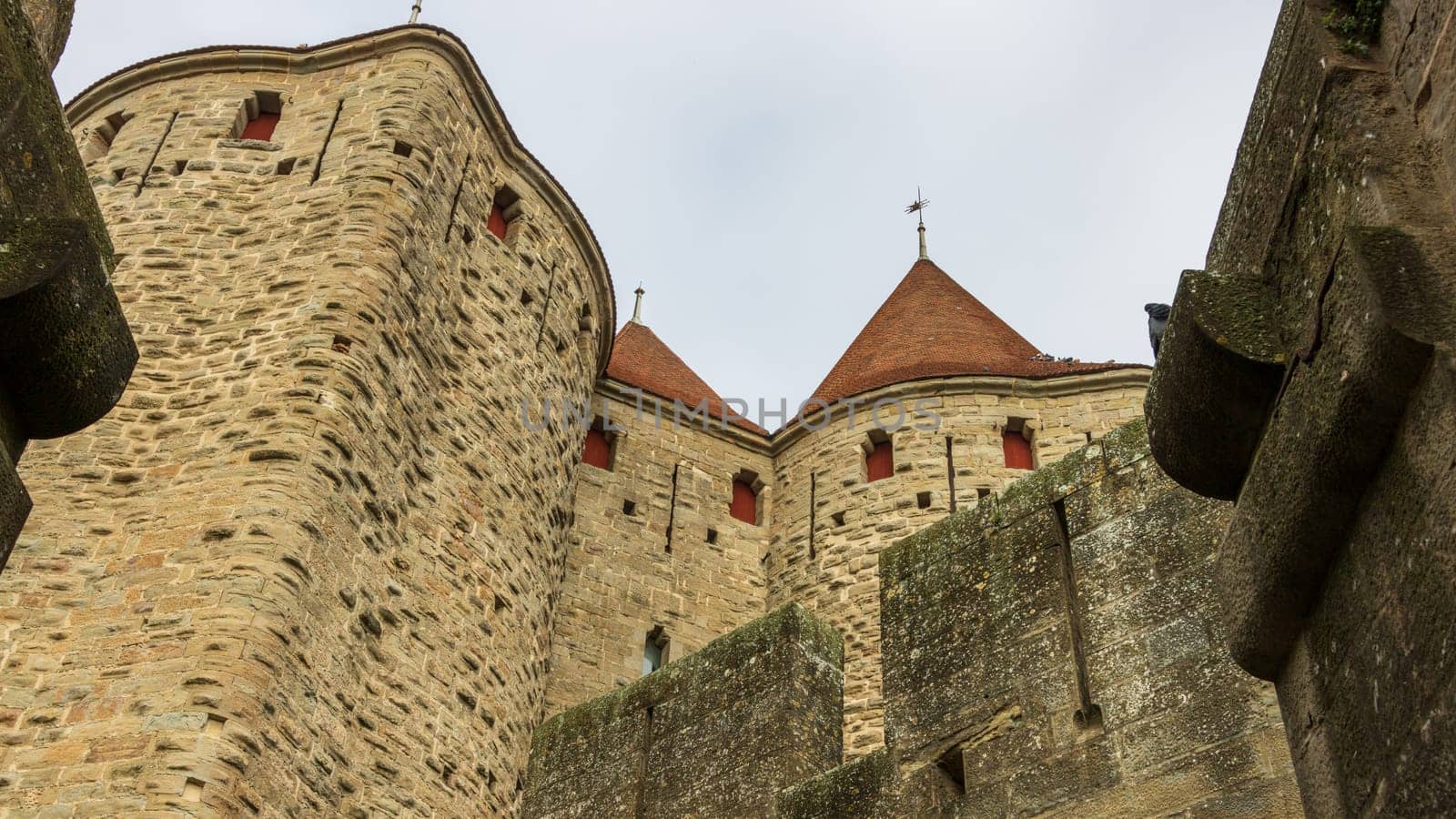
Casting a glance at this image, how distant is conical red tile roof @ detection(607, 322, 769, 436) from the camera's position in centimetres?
1473

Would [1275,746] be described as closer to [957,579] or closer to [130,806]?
[957,579]

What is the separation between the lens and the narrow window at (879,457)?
43.9 feet

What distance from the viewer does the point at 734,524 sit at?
13.5 m

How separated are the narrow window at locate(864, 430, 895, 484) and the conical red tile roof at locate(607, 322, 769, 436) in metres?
1.34

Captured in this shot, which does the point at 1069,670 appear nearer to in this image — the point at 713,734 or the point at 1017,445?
the point at 713,734

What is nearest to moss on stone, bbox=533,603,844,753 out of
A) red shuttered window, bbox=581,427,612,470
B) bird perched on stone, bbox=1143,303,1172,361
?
bird perched on stone, bbox=1143,303,1172,361

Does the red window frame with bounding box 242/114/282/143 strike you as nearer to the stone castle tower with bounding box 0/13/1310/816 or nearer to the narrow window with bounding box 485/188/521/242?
the stone castle tower with bounding box 0/13/1310/816

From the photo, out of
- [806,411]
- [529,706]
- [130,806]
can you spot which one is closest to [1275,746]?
[130,806]

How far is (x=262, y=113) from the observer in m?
11.1

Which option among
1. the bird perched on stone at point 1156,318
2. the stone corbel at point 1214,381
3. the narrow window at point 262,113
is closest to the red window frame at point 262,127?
the narrow window at point 262,113

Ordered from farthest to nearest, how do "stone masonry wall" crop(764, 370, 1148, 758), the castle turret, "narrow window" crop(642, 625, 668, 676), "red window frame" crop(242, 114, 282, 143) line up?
1. "stone masonry wall" crop(764, 370, 1148, 758)
2. "narrow window" crop(642, 625, 668, 676)
3. the castle turret
4. "red window frame" crop(242, 114, 282, 143)

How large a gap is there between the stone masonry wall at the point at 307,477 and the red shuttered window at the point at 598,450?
111 centimetres

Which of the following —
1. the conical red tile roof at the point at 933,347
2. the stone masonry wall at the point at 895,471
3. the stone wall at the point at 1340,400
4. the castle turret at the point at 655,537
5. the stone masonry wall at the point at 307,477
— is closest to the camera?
the stone wall at the point at 1340,400

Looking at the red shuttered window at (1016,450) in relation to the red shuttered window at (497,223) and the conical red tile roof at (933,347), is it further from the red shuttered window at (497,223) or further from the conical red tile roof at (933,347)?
the red shuttered window at (497,223)
